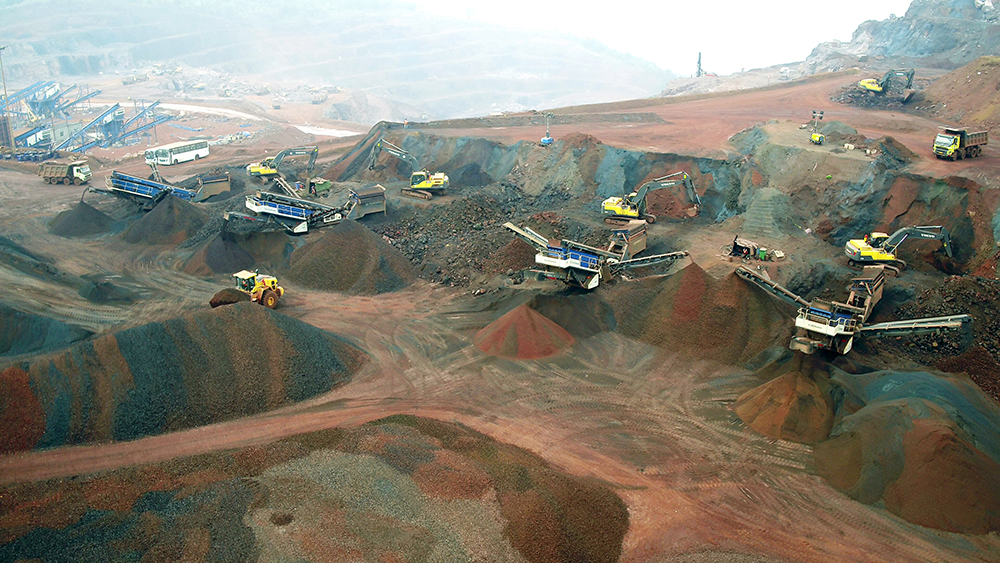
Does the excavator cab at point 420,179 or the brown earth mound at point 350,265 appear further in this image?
the excavator cab at point 420,179

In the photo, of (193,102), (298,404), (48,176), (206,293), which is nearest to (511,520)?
(298,404)

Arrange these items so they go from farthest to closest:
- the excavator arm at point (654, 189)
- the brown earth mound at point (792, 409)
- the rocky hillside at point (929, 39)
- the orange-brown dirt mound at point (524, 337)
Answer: the rocky hillside at point (929, 39) → the excavator arm at point (654, 189) → the orange-brown dirt mound at point (524, 337) → the brown earth mound at point (792, 409)

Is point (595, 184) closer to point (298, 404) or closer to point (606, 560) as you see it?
point (298, 404)

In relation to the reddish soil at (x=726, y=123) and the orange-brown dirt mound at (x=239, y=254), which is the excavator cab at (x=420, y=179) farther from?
the reddish soil at (x=726, y=123)

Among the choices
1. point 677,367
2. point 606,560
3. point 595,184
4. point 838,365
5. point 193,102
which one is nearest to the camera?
point 606,560

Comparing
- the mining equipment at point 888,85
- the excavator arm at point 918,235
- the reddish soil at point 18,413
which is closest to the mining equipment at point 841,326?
the excavator arm at point 918,235

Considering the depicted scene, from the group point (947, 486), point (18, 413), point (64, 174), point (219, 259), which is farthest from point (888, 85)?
point (64, 174)
